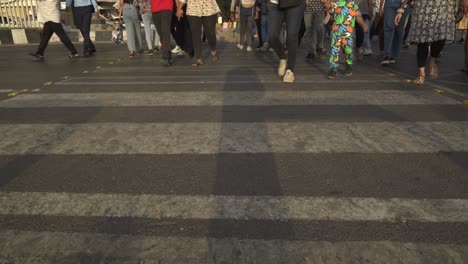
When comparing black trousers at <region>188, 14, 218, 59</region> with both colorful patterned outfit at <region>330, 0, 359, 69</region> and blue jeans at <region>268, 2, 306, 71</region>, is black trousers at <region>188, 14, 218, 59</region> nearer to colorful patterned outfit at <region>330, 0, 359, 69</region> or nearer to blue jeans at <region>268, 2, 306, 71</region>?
blue jeans at <region>268, 2, 306, 71</region>

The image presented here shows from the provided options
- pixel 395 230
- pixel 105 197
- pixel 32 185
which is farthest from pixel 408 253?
pixel 32 185

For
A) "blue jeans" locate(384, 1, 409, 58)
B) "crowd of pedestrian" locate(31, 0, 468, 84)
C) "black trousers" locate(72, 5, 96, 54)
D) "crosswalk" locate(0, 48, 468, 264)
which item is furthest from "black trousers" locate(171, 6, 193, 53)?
"crosswalk" locate(0, 48, 468, 264)

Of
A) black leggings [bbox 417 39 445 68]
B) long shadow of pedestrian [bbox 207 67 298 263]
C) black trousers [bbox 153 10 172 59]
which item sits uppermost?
black trousers [bbox 153 10 172 59]

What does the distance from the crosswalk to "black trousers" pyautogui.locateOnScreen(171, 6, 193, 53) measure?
5235 millimetres

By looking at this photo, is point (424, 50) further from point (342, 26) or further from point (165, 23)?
point (165, 23)

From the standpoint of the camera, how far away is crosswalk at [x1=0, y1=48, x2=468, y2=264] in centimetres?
179

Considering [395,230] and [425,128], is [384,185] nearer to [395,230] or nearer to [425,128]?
[395,230]

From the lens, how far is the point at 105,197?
2289mm

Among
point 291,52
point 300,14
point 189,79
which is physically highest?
point 300,14

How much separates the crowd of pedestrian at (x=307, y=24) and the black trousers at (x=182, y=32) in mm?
25

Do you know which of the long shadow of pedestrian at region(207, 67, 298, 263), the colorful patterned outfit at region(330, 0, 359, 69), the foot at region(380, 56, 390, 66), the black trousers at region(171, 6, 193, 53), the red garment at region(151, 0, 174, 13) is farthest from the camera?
the black trousers at region(171, 6, 193, 53)

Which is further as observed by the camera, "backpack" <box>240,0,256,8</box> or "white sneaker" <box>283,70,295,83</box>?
"backpack" <box>240,0,256,8</box>

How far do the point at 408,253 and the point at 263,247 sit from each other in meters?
0.67

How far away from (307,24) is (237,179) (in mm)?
7411
